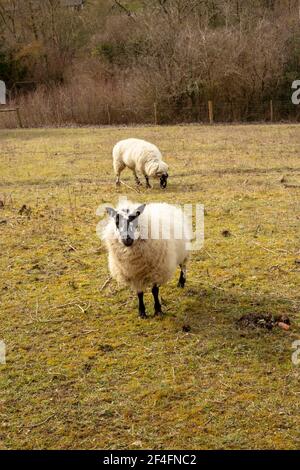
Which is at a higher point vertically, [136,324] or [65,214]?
[65,214]

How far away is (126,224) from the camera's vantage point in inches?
204

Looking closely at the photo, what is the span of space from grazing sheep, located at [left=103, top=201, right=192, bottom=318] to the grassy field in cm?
A: 45

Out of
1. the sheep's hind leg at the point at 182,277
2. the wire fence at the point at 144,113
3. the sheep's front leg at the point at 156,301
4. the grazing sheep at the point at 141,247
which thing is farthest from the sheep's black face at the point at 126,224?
the wire fence at the point at 144,113

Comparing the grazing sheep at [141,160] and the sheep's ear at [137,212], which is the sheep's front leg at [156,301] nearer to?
the sheep's ear at [137,212]

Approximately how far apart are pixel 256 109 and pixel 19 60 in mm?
22400

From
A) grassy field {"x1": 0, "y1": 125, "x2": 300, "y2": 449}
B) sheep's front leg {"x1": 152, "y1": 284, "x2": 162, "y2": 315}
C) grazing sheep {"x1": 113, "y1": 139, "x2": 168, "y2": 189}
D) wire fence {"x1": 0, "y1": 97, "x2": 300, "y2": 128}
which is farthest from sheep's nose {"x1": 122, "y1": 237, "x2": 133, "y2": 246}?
wire fence {"x1": 0, "y1": 97, "x2": 300, "y2": 128}

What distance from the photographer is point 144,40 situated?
32375 mm

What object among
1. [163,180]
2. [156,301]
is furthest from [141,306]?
[163,180]

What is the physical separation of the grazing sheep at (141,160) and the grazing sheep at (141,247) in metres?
5.53

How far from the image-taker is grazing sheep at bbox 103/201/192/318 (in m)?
5.25

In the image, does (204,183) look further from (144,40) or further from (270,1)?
(270,1)

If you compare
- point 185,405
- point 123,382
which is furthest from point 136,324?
point 185,405

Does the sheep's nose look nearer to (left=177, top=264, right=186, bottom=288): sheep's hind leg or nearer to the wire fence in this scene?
(left=177, top=264, right=186, bottom=288): sheep's hind leg
